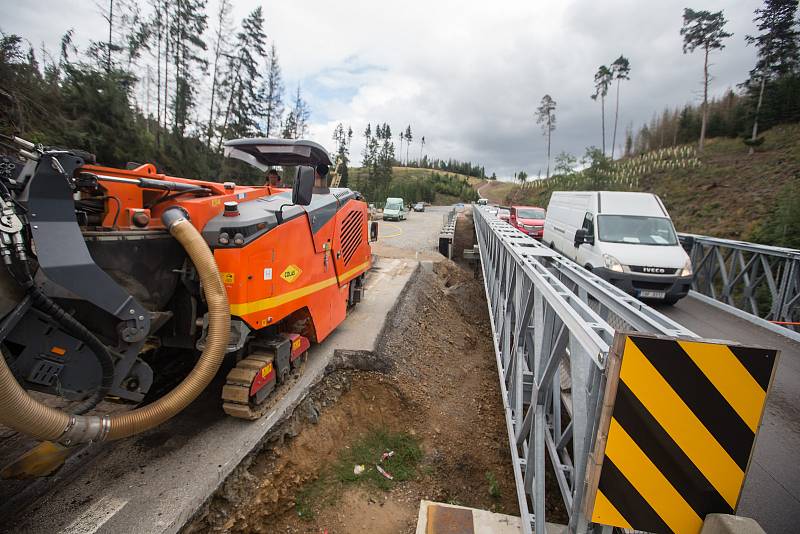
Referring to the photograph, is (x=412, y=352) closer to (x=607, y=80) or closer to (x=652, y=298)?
(x=652, y=298)

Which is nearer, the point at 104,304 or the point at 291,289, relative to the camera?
the point at 104,304

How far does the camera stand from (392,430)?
196 inches

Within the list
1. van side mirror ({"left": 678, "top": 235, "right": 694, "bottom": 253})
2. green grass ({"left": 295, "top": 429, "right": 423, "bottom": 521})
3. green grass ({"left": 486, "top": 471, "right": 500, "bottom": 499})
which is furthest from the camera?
van side mirror ({"left": 678, "top": 235, "right": 694, "bottom": 253})

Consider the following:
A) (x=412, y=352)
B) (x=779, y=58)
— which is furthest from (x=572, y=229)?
(x=779, y=58)

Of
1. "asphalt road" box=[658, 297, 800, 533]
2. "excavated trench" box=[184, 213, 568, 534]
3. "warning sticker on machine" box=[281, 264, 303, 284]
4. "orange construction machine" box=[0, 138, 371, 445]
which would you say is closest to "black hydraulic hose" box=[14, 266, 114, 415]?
"orange construction machine" box=[0, 138, 371, 445]

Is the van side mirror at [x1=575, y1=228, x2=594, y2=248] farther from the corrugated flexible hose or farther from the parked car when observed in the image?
the parked car

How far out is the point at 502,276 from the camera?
610 cm

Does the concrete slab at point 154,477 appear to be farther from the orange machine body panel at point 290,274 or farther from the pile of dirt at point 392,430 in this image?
the orange machine body panel at point 290,274

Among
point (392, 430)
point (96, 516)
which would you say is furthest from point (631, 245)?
point (96, 516)

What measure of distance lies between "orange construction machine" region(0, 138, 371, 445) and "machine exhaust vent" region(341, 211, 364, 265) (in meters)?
0.84

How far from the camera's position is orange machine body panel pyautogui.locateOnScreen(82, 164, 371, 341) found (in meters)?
3.34

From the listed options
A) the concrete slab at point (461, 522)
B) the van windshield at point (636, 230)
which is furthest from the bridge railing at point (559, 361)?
the van windshield at point (636, 230)

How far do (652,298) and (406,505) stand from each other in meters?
6.76

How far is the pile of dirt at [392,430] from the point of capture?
3475 mm
